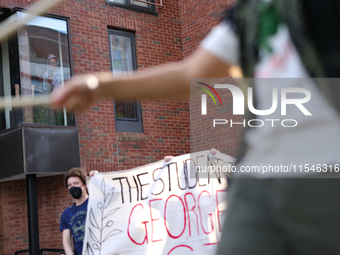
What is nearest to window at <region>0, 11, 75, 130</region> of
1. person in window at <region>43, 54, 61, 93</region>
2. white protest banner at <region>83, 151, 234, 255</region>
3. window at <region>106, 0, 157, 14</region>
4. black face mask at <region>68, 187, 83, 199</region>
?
person in window at <region>43, 54, 61, 93</region>

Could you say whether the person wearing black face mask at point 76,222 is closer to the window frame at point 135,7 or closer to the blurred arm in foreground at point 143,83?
the blurred arm in foreground at point 143,83

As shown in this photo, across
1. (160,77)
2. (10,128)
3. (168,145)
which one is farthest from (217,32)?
(168,145)

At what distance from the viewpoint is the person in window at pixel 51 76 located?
9.19 m

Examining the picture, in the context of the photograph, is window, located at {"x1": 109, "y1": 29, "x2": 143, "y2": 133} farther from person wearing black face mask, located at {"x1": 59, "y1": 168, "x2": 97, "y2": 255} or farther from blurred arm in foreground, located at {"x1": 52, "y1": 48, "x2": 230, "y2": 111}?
blurred arm in foreground, located at {"x1": 52, "y1": 48, "x2": 230, "y2": 111}

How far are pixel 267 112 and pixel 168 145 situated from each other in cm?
981

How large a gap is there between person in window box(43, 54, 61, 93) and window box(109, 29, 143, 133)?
1600mm

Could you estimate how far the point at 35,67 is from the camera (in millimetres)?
9094

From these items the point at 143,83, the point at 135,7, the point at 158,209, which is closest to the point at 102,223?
the point at 158,209

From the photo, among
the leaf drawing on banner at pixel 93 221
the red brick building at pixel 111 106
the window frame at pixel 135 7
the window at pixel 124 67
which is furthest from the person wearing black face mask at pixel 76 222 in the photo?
the window frame at pixel 135 7

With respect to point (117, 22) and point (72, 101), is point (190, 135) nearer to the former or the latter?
point (117, 22)

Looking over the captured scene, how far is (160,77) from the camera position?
1.46 meters

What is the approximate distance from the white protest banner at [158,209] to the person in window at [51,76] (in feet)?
10.9

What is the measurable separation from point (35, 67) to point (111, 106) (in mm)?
1854

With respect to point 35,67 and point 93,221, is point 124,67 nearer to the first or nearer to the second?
point 35,67
